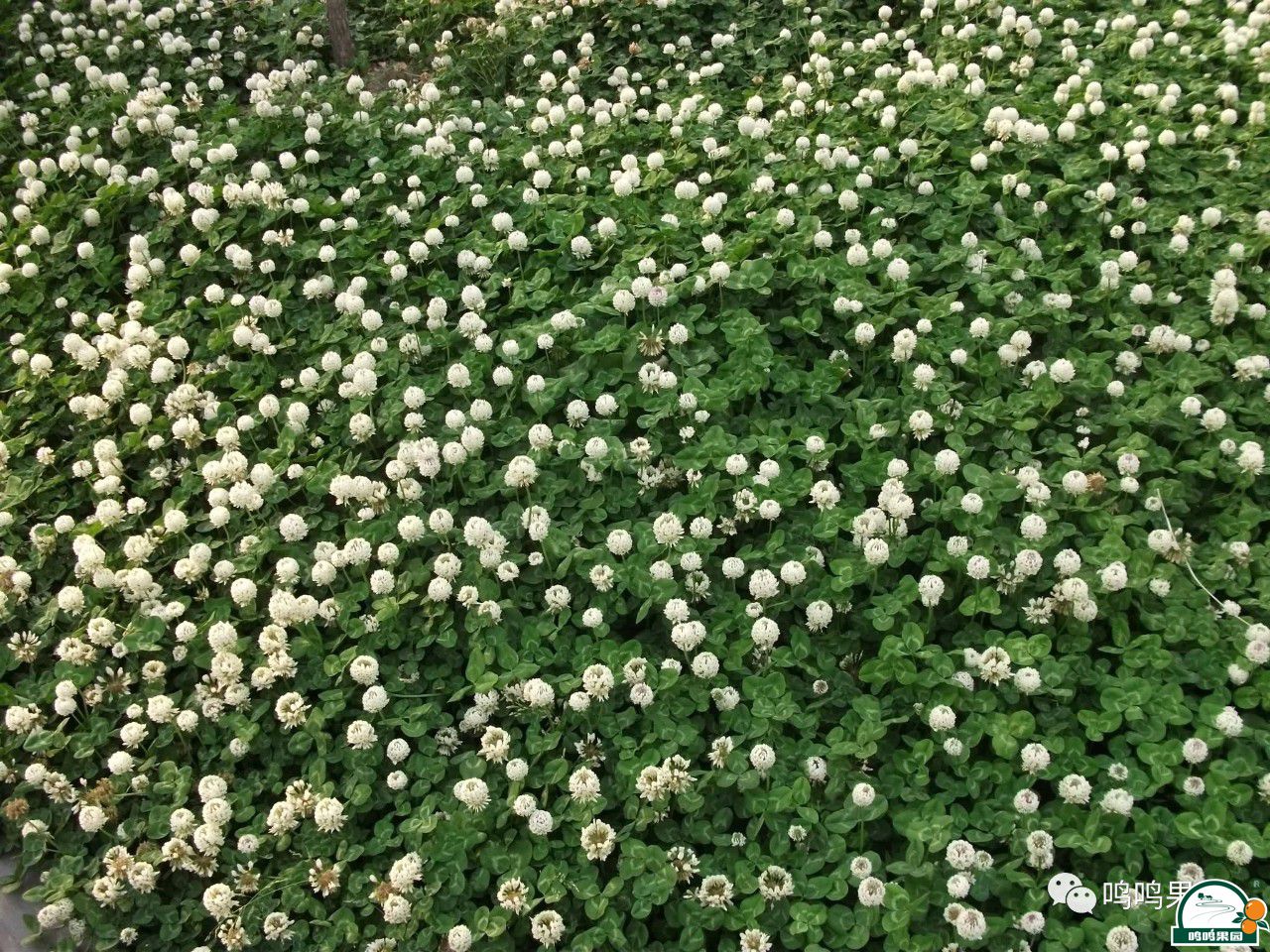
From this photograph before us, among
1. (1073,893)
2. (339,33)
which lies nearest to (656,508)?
(1073,893)

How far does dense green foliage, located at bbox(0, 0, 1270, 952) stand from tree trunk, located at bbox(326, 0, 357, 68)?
1036 millimetres

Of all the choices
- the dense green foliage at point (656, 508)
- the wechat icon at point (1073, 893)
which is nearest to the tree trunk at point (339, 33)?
the dense green foliage at point (656, 508)

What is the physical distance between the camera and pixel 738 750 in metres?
3.25

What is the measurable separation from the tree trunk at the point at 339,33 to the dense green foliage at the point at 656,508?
1.04 metres

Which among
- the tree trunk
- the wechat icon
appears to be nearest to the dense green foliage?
the wechat icon

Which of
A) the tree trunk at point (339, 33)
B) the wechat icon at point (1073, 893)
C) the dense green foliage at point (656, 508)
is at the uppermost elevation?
the tree trunk at point (339, 33)

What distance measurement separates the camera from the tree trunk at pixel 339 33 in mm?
6645

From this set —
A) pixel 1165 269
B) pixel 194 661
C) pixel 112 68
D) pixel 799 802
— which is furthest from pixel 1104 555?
pixel 112 68

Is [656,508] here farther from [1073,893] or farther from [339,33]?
[339,33]

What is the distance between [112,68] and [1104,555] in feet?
24.3

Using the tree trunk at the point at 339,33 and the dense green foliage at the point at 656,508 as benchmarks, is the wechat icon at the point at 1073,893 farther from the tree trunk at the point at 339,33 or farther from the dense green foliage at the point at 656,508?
the tree trunk at the point at 339,33

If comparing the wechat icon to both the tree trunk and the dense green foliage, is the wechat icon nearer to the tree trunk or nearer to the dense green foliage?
the dense green foliage

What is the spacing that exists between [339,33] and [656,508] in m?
4.90

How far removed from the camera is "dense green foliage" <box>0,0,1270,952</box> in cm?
312
